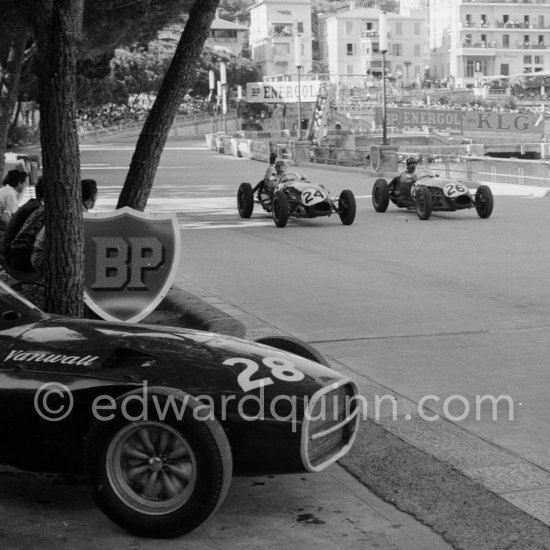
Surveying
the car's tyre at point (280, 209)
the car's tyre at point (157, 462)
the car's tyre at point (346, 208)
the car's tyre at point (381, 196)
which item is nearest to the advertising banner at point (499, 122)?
the car's tyre at point (381, 196)

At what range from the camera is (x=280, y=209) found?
19.0 meters

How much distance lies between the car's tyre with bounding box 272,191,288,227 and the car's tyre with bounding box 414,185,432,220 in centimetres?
256

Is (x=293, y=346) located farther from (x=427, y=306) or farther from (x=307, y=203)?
(x=307, y=203)

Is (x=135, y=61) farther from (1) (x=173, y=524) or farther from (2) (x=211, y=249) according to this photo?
(1) (x=173, y=524)

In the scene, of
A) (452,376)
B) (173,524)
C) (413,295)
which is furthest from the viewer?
(413,295)

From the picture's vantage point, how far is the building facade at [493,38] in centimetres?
12112

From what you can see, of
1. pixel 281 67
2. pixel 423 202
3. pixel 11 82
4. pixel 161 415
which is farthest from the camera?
pixel 281 67

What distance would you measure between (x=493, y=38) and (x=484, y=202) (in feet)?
351

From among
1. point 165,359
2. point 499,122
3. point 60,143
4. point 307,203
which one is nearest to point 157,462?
point 165,359

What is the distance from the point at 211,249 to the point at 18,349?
1101cm

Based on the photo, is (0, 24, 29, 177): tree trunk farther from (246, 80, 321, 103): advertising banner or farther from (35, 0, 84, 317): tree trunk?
(246, 80, 321, 103): advertising banner

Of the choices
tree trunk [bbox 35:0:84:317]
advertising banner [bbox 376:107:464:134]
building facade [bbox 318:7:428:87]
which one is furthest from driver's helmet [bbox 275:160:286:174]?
building facade [bbox 318:7:428:87]

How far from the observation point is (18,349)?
497cm

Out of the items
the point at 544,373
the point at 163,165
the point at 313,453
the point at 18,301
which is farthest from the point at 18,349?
the point at 163,165
